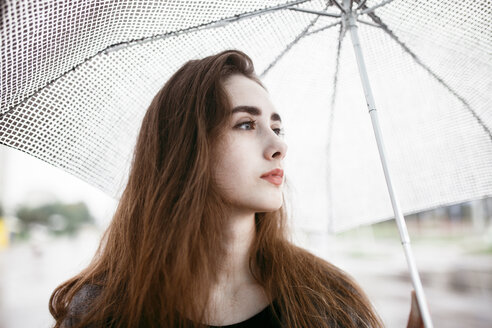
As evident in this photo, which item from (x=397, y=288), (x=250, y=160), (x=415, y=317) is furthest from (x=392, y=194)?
(x=397, y=288)

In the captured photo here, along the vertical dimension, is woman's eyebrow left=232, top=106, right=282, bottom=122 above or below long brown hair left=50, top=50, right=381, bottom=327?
above

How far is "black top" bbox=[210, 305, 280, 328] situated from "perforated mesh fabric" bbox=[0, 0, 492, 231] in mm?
758

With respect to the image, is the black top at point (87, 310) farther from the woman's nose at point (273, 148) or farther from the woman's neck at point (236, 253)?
the woman's nose at point (273, 148)

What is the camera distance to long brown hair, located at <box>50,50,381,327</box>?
50.8 inches

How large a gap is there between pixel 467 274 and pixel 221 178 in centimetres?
903

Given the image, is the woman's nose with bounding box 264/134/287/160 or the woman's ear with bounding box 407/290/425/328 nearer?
the woman's ear with bounding box 407/290/425/328

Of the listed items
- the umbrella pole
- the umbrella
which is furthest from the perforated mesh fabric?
the umbrella pole

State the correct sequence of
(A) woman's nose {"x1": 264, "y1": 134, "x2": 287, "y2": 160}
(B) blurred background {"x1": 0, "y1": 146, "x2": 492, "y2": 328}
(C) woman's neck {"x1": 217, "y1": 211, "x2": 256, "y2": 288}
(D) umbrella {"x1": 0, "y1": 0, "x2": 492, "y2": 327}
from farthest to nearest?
(B) blurred background {"x1": 0, "y1": 146, "x2": 492, "y2": 328} < (C) woman's neck {"x1": 217, "y1": 211, "x2": 256, "y2": 288} < (A) woman's nose {"x1": 264, "y1": 134, "x2": 287, "y2": 160} < (D) umbrella {"x1": 0, "y1": 0, "x2": 492, "y2": 327}

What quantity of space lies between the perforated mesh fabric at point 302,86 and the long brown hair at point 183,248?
0.44 ft

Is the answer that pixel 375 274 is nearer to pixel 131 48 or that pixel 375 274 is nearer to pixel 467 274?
pixel 467 274

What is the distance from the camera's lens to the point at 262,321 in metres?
1.32

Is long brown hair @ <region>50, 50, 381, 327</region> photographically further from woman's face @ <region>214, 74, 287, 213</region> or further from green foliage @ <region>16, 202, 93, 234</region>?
green foliage @ <region>16, 202, 93, 234</region>

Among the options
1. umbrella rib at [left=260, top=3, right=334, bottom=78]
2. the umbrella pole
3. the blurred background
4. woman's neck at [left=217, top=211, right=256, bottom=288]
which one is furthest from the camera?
the blurred background

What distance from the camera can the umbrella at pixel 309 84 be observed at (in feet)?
3.99
